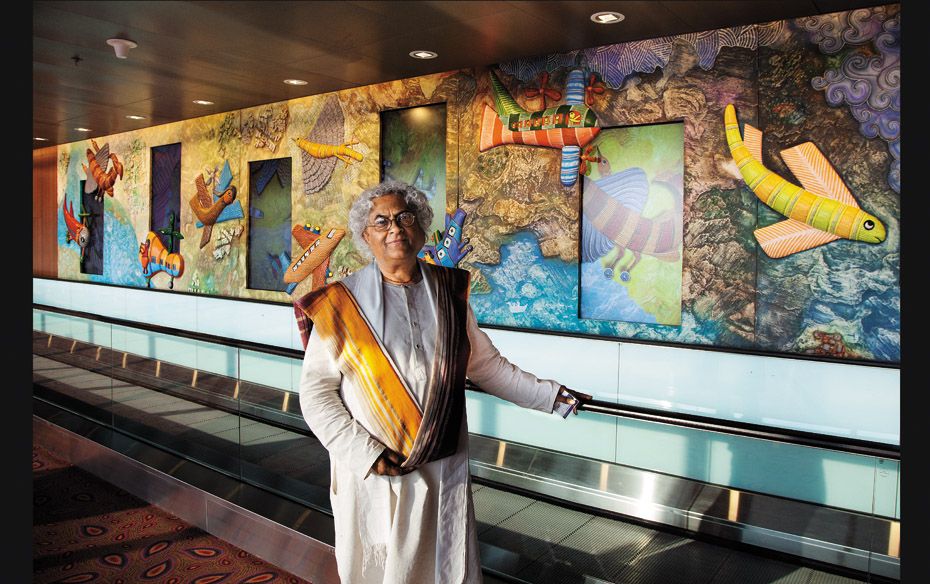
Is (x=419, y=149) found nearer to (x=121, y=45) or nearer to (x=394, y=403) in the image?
(x=121, y=45)

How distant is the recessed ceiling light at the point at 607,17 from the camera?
5234mm

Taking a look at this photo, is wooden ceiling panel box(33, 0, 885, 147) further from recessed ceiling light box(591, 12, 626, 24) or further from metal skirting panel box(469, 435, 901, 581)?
metal skirting panel box(469, 435, 901, 581)

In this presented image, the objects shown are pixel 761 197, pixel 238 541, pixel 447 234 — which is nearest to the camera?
pixel 238 541

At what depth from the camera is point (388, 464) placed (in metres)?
2.45

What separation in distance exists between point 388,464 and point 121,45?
522cm

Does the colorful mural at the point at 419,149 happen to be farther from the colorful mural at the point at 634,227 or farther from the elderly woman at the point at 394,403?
the elderly woman at the point at 394,403

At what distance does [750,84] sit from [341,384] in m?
4.57

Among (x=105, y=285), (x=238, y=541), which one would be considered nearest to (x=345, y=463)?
(x=238, y=541)

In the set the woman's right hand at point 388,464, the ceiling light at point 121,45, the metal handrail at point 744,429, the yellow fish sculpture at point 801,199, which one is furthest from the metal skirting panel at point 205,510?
the yellow fish sculpture at point 801,199

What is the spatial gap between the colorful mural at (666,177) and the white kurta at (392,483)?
12.6 feet

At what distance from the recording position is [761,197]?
5574mm

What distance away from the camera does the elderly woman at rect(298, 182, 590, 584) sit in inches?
97.8

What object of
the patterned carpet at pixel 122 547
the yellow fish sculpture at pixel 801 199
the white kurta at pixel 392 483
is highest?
the yellow fish sculpture at pixel 801 199

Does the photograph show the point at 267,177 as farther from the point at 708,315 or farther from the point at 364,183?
the point at 708,315
